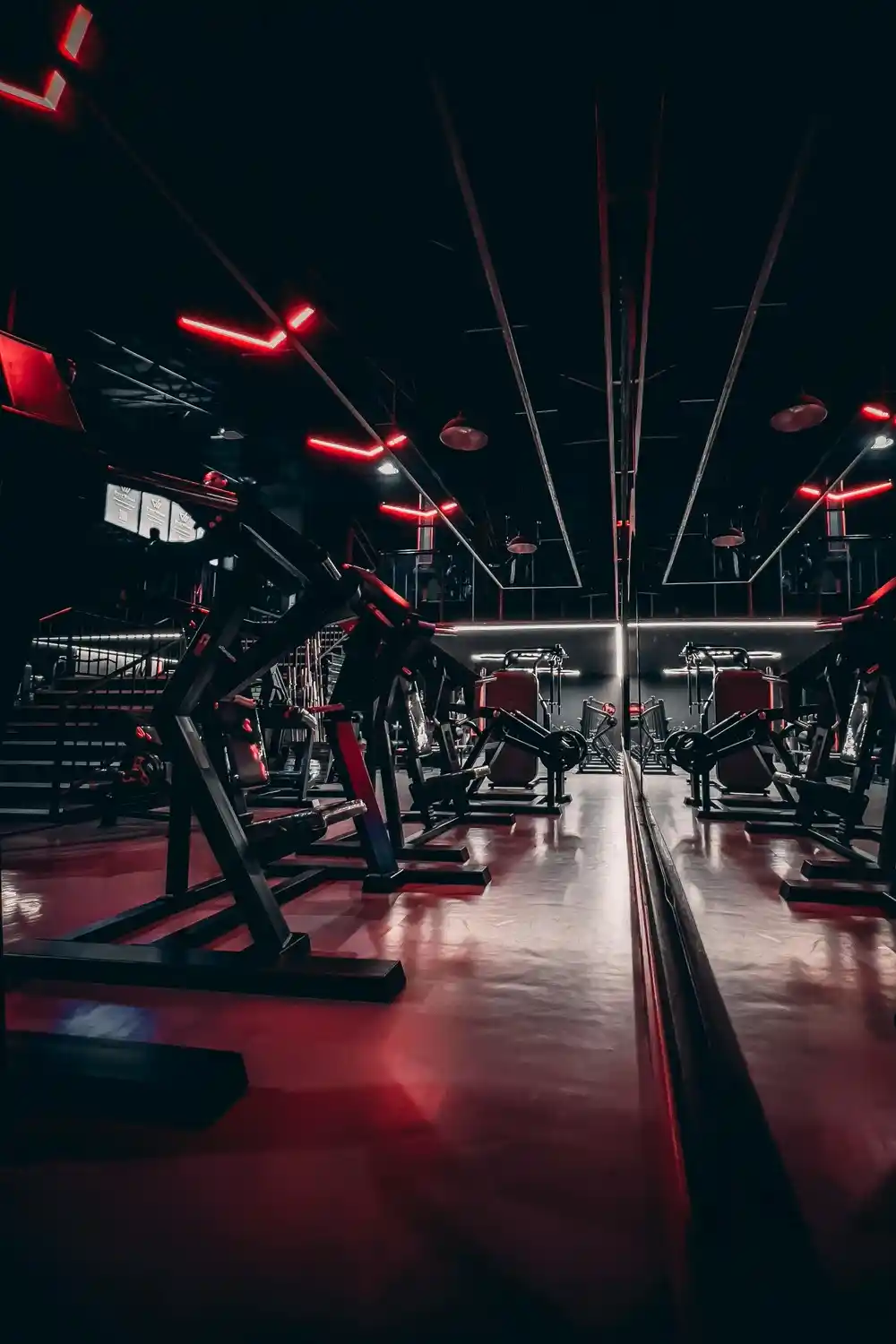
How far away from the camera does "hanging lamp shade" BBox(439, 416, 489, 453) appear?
6.75 m

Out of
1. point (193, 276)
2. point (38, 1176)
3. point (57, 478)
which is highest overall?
point (193, 276)

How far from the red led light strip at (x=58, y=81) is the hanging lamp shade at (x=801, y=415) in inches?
228

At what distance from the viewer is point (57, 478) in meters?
1.16

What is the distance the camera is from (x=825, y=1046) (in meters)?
1.28

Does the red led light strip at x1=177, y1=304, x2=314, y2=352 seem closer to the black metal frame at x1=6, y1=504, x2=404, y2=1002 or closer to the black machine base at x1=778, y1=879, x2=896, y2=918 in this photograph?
the black metal frame at x1=6, y1=504, x2=404, y2=1002

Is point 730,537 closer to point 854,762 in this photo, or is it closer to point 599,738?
point 599,738

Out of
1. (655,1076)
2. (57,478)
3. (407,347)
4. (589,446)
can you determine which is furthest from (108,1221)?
(589,446)

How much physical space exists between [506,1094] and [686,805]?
16.5ft

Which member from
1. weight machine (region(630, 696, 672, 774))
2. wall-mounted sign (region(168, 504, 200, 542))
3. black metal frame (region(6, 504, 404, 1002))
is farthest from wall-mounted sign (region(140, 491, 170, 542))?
black metal frame (region(6, 504, 404, 1002))

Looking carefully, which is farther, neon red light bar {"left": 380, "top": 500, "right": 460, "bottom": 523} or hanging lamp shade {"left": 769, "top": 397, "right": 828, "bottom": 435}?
neon red light bar {"left": 380, "top": 500, "right": 460, "bottom": 523}

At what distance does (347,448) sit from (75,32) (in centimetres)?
528

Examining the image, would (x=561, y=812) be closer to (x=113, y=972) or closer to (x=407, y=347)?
(x=113, y=972)

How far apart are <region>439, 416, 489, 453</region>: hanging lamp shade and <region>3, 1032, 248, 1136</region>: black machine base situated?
647cm

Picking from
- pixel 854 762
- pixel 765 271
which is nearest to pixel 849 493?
pixel 765 271
